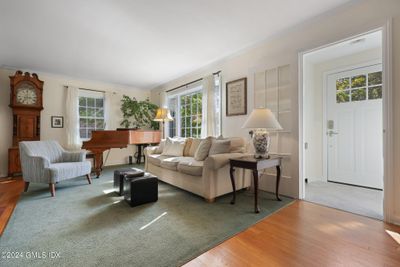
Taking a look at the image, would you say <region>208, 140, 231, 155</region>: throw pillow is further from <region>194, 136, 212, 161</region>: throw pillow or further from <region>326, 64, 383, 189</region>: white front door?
<region>326, 64, 383, 189</region>: white front door

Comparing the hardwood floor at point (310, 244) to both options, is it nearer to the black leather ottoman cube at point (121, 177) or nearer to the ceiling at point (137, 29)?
the black leather ottoman cube at point (121, 177)

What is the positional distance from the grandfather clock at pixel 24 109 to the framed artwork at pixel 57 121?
0.36m

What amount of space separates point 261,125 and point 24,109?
499cm

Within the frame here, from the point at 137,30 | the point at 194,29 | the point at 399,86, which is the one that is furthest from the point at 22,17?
the point at 399,86

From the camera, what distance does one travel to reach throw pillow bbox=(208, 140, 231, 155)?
2.80 metres

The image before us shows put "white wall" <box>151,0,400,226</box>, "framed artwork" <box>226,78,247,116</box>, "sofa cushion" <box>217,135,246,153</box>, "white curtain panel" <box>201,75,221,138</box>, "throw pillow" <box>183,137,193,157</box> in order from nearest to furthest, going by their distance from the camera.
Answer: "white wall" <box>151,0,400,226</box>
"sofa cushion" <box>217,135,246,153</box>
"framed artwork" <box>226,78,247,116</box>
"throw pillow" <box>183,137,193,157</box>
"white curtain panel" <box>201,75,221,138</box>

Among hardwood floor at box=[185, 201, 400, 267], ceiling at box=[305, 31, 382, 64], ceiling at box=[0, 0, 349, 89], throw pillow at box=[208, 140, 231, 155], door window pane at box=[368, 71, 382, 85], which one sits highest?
ceiling at box=[0, 0, 349, 89]

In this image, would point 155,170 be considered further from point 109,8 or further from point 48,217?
point 109,8

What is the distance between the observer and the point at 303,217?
6.95 ft

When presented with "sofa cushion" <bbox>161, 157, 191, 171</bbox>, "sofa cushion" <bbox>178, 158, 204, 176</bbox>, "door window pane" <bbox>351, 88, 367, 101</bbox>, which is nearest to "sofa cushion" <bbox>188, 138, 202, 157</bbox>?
"sofa cushion" <bbox>161, 157, 191, 171</bbox>

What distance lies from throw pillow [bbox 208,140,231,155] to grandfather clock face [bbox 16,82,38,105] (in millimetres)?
4298

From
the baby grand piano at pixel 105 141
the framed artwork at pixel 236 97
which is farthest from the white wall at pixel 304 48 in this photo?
the baby grand piano at pixel 105 141

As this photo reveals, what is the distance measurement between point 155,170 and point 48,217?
1871 millimetres

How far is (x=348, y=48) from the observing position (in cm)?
313
